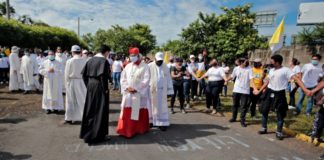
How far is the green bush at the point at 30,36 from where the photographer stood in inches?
812

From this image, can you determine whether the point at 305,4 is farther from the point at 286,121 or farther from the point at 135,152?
the point at 135,152

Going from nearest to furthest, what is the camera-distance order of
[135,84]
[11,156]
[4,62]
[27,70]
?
[11,156] → [135,84] → [27,70] → [4,62]

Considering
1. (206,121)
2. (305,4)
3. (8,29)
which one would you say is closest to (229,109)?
(206,121)

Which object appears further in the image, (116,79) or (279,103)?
(116,79)

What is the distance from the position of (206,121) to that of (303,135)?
2734mm

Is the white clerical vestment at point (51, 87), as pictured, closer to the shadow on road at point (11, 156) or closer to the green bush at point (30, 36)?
the shadow on road at point (11, 156)

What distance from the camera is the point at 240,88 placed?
25.4 ft

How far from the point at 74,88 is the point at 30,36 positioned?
20817mm

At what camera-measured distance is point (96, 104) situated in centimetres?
589

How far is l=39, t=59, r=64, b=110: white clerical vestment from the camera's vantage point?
8641 mm

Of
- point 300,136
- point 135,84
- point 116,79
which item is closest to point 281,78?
point 300,136

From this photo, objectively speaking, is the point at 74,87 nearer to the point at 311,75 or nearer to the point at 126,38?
the point at 311,75

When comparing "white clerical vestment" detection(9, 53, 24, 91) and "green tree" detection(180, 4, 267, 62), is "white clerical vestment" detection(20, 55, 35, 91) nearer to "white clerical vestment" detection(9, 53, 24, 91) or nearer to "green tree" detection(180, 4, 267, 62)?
"white clerical vestment" detection(9, 53, 24, 91)

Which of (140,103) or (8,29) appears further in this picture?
(8,29)
